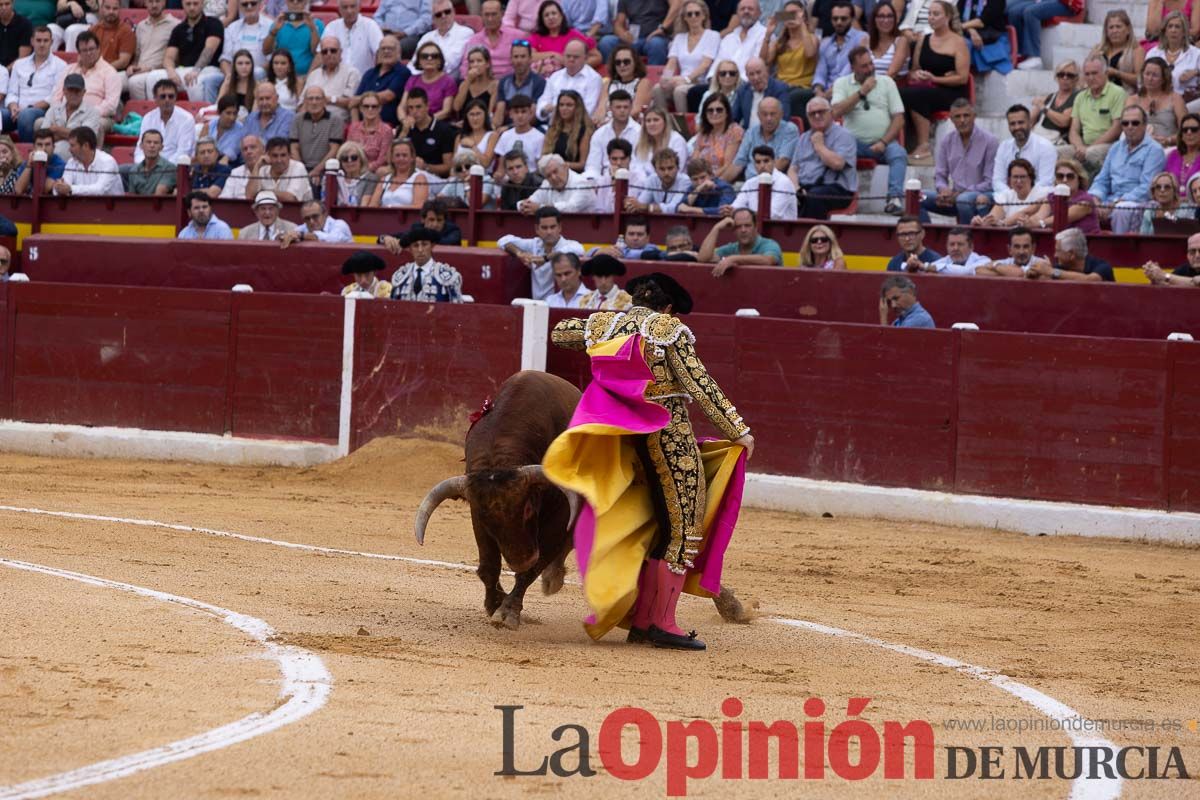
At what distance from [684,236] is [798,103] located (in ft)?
5.20

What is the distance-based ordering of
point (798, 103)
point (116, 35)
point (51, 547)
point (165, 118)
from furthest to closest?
point (116, 35) → point (165, 118) → point (798, 103) → point (51, 547)

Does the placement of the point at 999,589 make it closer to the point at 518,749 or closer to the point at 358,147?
the point at 518,749

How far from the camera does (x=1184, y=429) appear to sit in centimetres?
968

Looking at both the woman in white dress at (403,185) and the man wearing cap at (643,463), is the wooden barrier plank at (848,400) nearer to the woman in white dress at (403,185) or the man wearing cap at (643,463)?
the woman in white dress at (403,185)

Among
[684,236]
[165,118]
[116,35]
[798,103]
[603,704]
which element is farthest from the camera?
[116,35]

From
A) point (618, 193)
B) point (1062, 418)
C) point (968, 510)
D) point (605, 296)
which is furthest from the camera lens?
point (618, 193)

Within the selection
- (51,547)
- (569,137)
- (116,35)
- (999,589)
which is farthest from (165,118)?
(999,589)

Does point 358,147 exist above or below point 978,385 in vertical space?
above

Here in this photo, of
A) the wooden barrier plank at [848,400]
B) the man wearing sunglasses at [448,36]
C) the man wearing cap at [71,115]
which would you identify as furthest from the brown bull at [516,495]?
the man wearing cap at [71,115]

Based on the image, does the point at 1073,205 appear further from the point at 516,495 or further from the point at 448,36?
the point at 448,36

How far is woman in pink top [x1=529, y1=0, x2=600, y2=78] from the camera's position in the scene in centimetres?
1361

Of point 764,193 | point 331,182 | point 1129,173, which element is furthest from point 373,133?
point 1129,173

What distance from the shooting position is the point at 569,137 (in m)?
12.5

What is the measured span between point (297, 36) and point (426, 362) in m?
4.57
